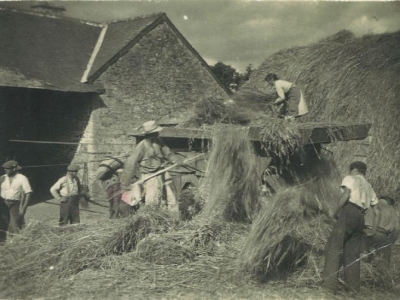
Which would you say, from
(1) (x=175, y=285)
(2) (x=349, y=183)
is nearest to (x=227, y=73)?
(2) (x=349, y=183)

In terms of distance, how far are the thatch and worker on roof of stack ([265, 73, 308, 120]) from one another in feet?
3.15

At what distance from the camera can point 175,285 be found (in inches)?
203

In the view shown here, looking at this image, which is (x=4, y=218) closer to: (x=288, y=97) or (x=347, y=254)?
(x=288, y=97)

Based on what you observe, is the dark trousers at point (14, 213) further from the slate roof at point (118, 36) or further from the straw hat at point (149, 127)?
the slate roof at point (118, 36)

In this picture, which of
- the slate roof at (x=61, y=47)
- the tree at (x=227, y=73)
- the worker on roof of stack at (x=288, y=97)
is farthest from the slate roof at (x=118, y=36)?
the tree at (x=227, y=73)

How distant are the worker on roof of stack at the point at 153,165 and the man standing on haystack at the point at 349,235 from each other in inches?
105

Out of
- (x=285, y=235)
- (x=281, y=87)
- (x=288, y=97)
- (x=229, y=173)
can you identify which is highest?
(x=281, y=87)

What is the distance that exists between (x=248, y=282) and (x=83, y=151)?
11464mm

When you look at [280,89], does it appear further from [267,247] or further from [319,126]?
[267,247]

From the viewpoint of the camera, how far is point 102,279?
5.32 meters

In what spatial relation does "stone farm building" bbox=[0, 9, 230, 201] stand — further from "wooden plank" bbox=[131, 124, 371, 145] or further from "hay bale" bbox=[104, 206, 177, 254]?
"hay bale" bbox=[104, 206, 177, 254]

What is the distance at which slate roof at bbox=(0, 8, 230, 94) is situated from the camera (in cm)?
1398

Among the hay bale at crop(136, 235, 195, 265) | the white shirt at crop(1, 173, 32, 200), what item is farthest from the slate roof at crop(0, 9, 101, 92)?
the hay bale at crop(136, 235, 195, 265)

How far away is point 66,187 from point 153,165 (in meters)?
2.39
